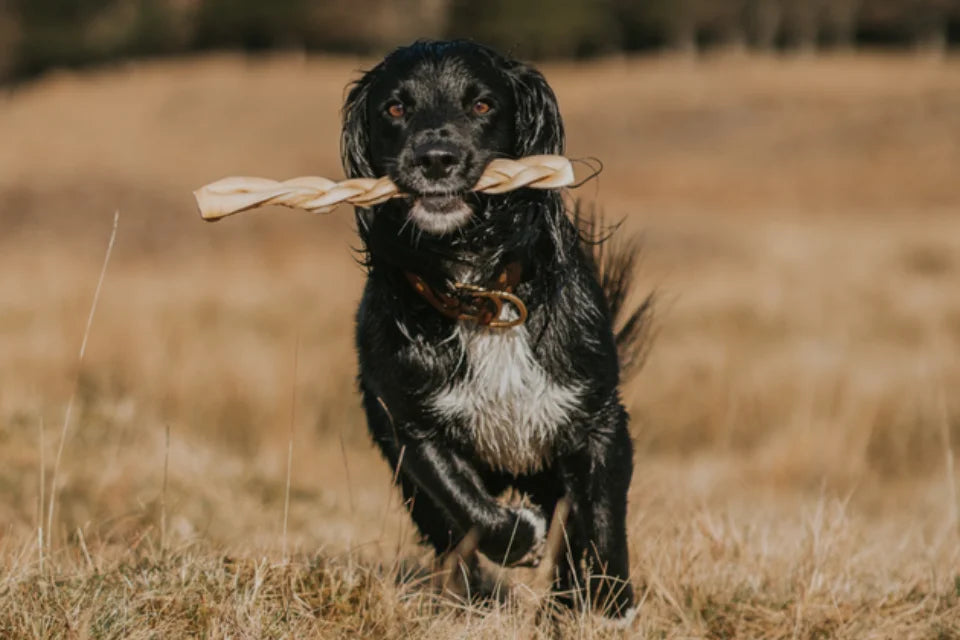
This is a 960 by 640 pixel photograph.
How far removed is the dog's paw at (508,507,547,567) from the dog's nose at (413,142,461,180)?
0.99m

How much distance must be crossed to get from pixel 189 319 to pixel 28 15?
4283cm

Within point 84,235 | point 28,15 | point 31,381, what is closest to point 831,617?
point 31,381

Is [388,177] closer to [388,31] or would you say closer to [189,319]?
[189,319]

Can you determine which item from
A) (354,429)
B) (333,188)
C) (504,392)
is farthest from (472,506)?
(354,429)

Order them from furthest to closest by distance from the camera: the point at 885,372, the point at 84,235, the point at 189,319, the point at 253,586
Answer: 1. the point at 84,235
2. the point at 189,319
3. the point at 885,372
4. the point at 253,586

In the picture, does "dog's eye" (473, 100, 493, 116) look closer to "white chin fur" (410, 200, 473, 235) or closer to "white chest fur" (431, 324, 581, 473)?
"white chin fur" (410, 200, 473, 235)

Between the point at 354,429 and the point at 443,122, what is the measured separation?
5.40 meters

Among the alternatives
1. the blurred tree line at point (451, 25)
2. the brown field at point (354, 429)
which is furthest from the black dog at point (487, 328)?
the blurred tree line at point (451, 25)

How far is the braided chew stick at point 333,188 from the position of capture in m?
3.07

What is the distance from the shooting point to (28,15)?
48188 mm

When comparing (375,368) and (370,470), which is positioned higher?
(375,368)

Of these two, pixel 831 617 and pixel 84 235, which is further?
pixel 84 235

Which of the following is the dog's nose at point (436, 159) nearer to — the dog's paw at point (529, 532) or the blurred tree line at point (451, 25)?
the dog's paw at point (529, 532)

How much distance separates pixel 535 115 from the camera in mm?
3719
